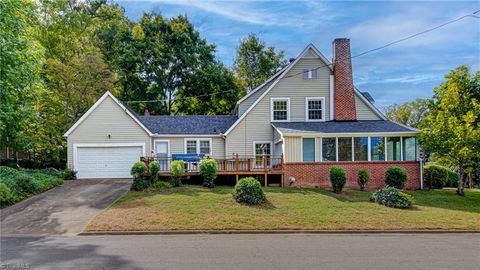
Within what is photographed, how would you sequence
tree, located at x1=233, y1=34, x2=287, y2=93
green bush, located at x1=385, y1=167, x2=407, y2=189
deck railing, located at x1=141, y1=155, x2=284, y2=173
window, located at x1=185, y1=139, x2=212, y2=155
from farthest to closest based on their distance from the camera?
tree, located at x1=233, y1=34, x2=287, y2=93
window, located at x1=185, y1=139, x2=212, y2=155
deck railing, located at x1=141, y1=155, x2=284, y2=173
green bush, located at x1=385, y1=167, x2=407, y2=189

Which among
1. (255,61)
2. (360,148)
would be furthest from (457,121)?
(255,61)

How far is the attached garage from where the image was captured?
19.9m

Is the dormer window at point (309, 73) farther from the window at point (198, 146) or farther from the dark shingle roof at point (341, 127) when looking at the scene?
the window at point (198, 146)

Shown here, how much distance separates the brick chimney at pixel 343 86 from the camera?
2028 cm

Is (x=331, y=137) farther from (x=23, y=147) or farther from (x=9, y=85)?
(x=23, y=147)

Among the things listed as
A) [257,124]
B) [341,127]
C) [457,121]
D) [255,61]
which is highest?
[255,61]

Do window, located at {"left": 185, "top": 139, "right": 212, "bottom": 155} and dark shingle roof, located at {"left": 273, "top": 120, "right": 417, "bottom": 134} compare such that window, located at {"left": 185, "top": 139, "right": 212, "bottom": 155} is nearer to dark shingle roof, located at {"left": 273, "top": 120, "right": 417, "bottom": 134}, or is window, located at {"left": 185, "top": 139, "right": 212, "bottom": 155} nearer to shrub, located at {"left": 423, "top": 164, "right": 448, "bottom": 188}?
dark shingle roof, located at {"left": 273, "top": 120, "right": 417, "bottom": 134}

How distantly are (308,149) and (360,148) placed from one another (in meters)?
2.74

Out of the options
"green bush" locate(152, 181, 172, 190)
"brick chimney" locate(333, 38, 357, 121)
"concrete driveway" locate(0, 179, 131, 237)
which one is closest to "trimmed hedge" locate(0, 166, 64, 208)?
"concrete driveway" locate(0, 179, 131, 237)

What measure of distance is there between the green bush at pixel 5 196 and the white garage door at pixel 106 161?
6164 mm

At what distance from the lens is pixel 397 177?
16375 mm

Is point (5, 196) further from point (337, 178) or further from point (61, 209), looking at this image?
point (337, 178)

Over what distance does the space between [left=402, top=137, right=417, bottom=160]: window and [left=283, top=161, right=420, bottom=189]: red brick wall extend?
1.38ft

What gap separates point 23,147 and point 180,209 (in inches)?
543
